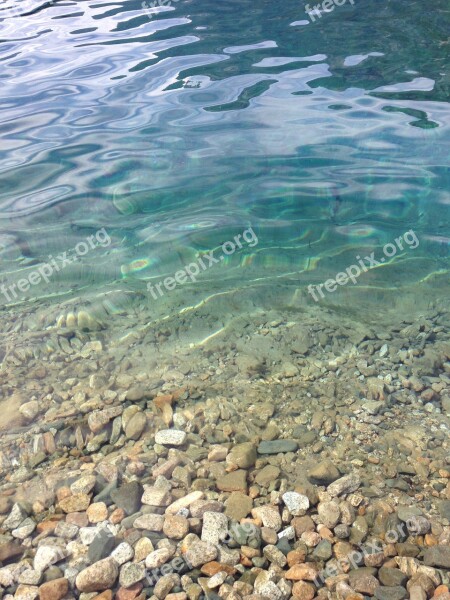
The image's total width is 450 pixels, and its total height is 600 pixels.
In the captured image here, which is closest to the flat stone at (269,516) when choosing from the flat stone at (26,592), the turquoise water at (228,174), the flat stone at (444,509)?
the flat stone at (444,509)

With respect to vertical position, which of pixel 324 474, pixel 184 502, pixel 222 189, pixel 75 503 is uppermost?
pixel 222 189

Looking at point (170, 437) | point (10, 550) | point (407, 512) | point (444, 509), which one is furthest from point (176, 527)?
point (444, 509)

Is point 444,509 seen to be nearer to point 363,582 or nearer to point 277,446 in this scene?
point 363,582

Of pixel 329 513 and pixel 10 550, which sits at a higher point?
pixel 10 550

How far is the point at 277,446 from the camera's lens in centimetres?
290

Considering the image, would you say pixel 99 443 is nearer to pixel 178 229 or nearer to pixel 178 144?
pixel 178 229

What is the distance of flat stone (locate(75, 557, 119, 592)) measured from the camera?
7.20 ft

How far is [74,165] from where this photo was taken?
18.7 ft

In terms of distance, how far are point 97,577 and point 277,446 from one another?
111 centimetres

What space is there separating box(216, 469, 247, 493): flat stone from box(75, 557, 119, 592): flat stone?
634mm

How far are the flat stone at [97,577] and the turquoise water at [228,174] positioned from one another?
2.03 m

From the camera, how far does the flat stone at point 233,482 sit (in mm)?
2643

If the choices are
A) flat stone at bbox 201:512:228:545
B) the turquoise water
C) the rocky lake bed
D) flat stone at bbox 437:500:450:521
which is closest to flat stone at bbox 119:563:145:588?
the rocky lake bed

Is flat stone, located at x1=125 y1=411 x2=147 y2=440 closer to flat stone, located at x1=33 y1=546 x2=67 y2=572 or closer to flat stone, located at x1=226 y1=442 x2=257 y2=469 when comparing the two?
flat stone, located at x1=226 y1=442 x2=257 y2=469
